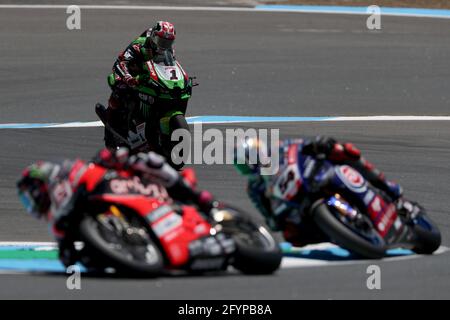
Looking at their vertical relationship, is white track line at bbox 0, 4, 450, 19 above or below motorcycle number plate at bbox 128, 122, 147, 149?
above

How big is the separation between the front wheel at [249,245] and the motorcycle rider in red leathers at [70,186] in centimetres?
20

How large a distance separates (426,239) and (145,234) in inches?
104

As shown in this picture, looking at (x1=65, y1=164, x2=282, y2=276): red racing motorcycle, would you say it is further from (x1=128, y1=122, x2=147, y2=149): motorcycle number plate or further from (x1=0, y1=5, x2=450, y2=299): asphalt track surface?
(x1=128, y1=122, x2=147, y2=149): motorcycle number plate

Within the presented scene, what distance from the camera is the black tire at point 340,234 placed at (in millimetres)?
10133

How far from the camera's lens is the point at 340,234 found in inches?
398

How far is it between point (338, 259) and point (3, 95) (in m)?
11.0

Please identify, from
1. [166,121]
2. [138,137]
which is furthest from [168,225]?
[138,137]

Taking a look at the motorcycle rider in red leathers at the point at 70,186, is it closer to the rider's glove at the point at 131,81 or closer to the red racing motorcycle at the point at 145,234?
the red racing motorcycle at the point at 145,234

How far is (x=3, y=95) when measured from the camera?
67.8ft

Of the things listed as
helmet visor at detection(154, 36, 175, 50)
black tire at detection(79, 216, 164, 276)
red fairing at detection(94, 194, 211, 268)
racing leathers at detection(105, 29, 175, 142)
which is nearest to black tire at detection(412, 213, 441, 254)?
red fairing at detection(94, 194, 211, 268)

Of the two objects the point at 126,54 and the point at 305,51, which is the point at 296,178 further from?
the point at 305,51

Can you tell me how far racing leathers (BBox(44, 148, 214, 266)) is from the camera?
9.37 metres

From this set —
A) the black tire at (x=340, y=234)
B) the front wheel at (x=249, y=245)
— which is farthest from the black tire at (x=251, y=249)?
the black tire at (x=340, y=234)

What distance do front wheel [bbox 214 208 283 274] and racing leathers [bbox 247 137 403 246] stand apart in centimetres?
61
